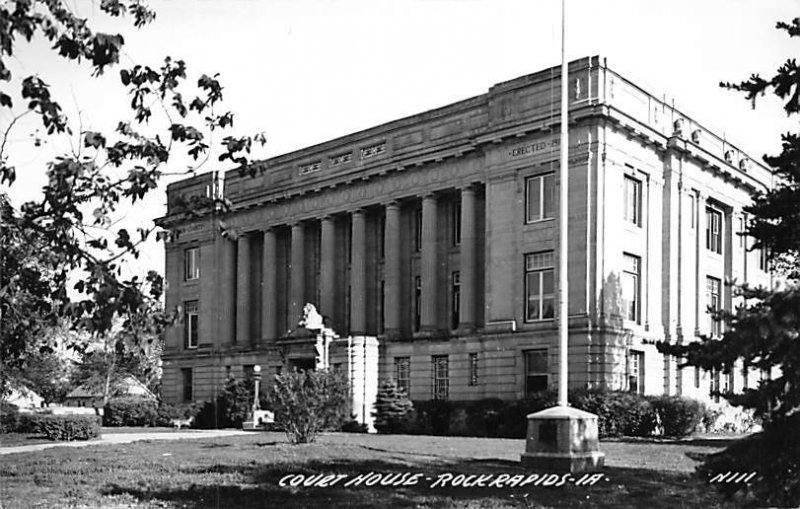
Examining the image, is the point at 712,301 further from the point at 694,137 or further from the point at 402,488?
the point at 402,488

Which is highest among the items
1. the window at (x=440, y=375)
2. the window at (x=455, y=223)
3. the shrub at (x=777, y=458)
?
the window at (x=455, y=223)

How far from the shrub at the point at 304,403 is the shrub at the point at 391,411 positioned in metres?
15.6

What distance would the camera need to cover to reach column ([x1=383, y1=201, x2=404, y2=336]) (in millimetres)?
47250

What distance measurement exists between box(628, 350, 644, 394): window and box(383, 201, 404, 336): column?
1228 centimetres

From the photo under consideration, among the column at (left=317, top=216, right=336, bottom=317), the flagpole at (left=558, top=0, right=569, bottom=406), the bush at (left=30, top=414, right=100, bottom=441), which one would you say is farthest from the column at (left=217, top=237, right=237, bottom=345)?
the flagpole at (left=558, top=0, right=569, bottom=406)

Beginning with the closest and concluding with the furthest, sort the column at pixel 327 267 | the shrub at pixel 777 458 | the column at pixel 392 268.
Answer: the shrub at pixel 777 458, the column at pixel 392 268, the column at pixel 327 267

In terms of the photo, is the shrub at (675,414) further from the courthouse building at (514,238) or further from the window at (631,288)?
the window at (631,288)

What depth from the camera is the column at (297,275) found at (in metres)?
53.5

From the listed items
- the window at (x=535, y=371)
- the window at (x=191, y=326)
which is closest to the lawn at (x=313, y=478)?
the window at (x=535, y=371)

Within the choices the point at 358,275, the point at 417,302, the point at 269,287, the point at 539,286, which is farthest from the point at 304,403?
the point at 269,287

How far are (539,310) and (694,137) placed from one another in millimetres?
→ 12154

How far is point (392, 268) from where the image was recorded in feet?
157

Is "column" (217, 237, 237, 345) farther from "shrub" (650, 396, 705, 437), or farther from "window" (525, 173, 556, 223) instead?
"shrub" (650, 396, 705, 437)

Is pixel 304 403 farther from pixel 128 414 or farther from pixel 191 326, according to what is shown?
pixel 191 326
